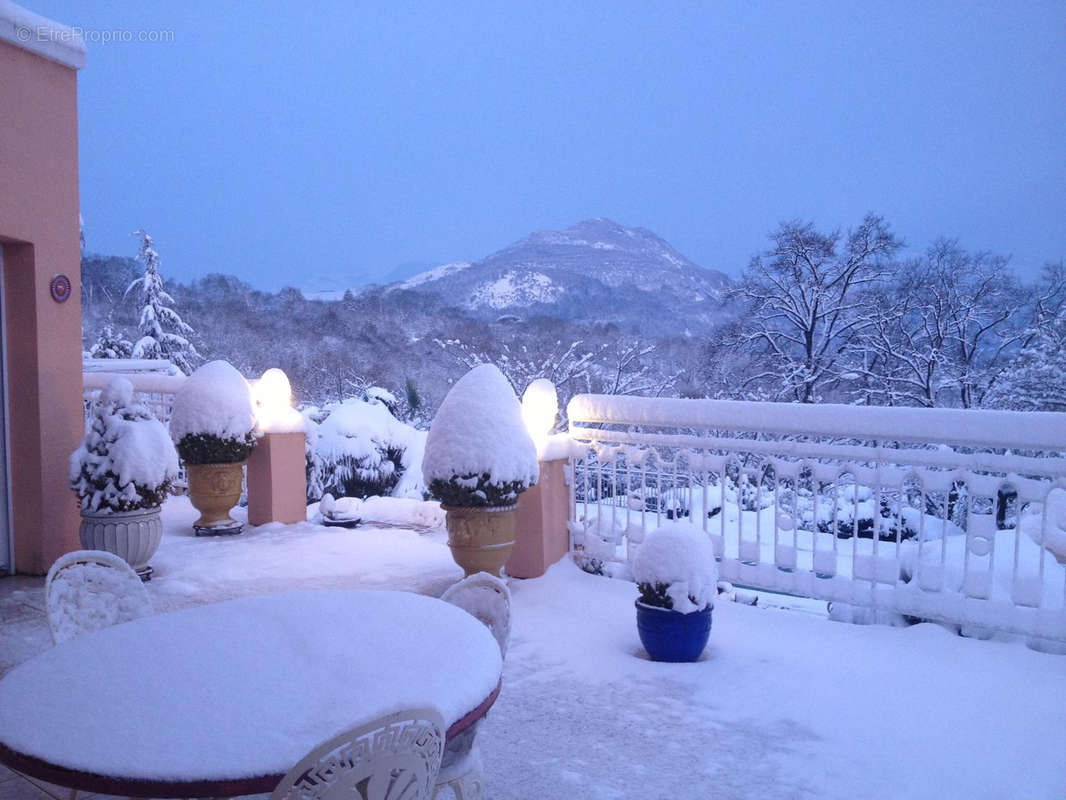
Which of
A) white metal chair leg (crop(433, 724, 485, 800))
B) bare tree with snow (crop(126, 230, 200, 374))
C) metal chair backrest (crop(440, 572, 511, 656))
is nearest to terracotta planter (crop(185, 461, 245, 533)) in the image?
metal chair backrest (crop(440, 572, 511, 656))

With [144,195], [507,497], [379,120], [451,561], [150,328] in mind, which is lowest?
[451,561]

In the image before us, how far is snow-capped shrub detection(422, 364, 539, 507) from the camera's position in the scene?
4.12 meters

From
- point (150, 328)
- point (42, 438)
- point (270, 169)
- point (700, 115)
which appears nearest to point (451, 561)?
point (42, 438)

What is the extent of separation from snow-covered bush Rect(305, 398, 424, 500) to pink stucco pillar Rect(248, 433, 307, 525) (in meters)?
2.18

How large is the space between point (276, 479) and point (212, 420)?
82 cm

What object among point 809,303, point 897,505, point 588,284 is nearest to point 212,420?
point 897,505

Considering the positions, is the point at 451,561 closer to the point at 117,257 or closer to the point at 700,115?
the point at 117,257

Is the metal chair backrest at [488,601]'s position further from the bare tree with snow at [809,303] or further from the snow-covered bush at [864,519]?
the bare tree with snow at [809,303]

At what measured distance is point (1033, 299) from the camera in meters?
15.1

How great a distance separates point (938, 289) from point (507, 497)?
14.3m

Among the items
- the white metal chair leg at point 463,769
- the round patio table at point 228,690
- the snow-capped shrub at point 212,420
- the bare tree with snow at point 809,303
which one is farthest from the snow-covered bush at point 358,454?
the bare tree with snow at point 809,303

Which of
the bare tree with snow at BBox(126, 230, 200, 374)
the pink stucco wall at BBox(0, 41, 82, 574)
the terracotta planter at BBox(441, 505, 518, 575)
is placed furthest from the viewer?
the bare tree with snow at BBox(126, 230, 200, 374)

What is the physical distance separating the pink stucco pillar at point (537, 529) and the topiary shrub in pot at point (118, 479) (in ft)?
7.04

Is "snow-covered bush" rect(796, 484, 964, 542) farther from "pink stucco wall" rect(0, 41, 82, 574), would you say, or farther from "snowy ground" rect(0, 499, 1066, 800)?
"pink stucco wall" rect(0, 41, 82, 574)
